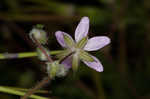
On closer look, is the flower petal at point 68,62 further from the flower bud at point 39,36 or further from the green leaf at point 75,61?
the flower bud at point 39,36

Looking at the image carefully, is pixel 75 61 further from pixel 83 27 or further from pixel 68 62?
pixel 83 27

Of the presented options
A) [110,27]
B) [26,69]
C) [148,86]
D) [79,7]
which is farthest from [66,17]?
[148,86]

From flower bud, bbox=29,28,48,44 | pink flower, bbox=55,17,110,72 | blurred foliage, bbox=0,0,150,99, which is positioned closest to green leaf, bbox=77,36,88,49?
pink flower, bbox=55,17,110,72

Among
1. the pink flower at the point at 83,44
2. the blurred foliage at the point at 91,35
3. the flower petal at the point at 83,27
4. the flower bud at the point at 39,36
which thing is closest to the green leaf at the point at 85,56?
the pink flower at the point at 83,44

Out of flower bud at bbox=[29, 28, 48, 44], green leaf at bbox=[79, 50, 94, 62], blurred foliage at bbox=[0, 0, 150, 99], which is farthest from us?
blurred foliage at bbox=[0, 0, 150, 99]

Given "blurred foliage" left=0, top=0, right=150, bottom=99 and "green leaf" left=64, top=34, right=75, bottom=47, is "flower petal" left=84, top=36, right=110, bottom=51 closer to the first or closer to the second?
"green leaf" left=64, top=34, right=75, bottom=47

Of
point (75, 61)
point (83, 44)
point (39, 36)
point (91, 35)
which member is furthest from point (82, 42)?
point (91, 35)

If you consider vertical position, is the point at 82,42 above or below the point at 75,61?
above
